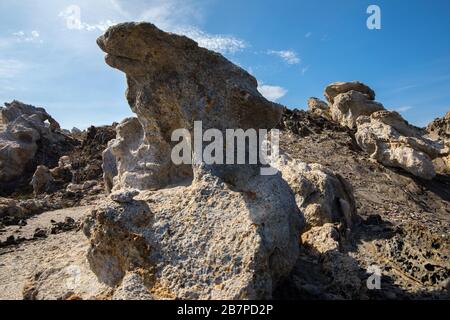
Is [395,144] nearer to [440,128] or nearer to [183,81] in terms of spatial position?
[440,128]

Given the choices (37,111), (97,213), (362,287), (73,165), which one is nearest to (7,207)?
(73,165)

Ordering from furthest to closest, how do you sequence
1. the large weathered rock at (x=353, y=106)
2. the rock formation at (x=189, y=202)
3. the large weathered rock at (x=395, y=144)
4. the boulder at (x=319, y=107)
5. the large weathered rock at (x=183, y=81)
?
the boulder at (x=319, y=107) < the large weathered rock at (x=353, y=106) < the large weathered rock at (x=395, y=144) < the large weathered rock at (x=183, y=81) < the rock formation at (x=189, y=202)

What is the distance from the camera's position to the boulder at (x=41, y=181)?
20016 millimetres

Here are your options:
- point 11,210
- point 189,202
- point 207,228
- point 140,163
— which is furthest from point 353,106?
point 207,228

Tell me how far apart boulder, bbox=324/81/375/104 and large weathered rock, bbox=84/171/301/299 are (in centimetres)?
1708

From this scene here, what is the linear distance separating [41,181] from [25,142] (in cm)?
662

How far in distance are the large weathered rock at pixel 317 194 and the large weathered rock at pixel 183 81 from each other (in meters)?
2.64

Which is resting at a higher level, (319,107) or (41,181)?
(319,107)

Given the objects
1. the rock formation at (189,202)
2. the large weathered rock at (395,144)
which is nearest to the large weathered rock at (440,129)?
the large weathered rock at (395,144)

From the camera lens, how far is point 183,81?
6125 millimetres

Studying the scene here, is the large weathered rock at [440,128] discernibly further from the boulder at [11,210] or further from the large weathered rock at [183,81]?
the boulder at [11,210]

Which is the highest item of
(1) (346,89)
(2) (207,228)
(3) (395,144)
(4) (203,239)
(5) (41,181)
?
(1) (346,89)

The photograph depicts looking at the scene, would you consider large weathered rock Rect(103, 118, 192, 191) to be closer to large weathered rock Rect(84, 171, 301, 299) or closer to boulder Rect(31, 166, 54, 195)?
large weathered rock Rect(84, 171, 301, 299)
